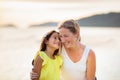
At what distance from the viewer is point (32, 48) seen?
2.38m

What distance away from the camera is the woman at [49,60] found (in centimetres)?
201

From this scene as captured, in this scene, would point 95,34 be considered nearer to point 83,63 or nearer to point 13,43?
point 83,63

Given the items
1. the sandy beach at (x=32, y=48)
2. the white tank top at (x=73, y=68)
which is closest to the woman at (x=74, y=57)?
the white tank top at (x=73, y=68)

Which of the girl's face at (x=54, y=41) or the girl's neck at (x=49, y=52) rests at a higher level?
the girl's face at (x=54, y=41)

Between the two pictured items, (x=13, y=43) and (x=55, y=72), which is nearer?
(x=55, y=72)

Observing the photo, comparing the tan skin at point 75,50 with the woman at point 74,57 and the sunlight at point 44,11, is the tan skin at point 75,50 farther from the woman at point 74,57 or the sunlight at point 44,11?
the sunlight at point 44,11

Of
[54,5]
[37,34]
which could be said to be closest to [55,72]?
[37,34]

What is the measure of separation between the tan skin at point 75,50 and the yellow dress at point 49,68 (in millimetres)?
106

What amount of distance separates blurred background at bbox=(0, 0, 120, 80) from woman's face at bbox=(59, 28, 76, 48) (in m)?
0.33

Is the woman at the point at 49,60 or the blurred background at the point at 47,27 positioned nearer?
the woman at the point at 49,60

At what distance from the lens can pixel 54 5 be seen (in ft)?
7.97

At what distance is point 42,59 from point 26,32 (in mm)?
501

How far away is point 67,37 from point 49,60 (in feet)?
0.70

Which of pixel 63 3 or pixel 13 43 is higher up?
pixel 63 3
